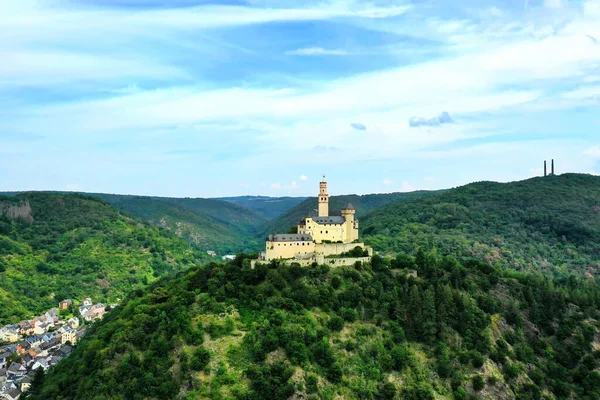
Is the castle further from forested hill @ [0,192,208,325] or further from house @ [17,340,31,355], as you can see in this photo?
forested hill @ [0,192,208,325]

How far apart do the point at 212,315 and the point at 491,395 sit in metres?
41.0

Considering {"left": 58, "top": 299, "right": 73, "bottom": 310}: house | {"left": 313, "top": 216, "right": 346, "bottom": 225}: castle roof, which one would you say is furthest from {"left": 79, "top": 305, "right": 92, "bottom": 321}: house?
{"left": 313, "top": 216, "right": 346, "bottom": 225}: castle roof

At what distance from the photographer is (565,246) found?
165750mm

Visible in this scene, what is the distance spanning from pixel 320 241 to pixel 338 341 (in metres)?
21.3

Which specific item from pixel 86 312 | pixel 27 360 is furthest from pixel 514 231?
pixel 27 360

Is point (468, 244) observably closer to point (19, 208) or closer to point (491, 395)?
point (491, 395)

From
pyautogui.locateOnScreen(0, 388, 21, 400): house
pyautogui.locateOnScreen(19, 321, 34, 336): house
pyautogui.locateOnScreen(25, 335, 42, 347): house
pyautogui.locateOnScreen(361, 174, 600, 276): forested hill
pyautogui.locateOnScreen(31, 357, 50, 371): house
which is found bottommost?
pyautogui.locateOnScreen(0, 388, 21, 400): house

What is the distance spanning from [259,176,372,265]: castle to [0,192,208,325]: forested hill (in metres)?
81.1

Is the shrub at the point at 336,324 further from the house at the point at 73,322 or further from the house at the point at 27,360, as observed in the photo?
the house at the point at 73,322

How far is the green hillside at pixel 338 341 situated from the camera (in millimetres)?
67562

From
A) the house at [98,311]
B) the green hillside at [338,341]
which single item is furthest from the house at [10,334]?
the green hillside at [338,341]

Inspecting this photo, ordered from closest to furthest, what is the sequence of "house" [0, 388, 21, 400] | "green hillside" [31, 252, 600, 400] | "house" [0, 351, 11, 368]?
1. "green hillside" [31, 252, 600, 400]
2. "house" [0, 388, 21, 400]
3. "house" [0, 351, 11, 368]

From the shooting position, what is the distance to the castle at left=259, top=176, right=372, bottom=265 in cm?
8688

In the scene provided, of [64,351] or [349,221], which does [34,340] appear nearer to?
[64,351]
